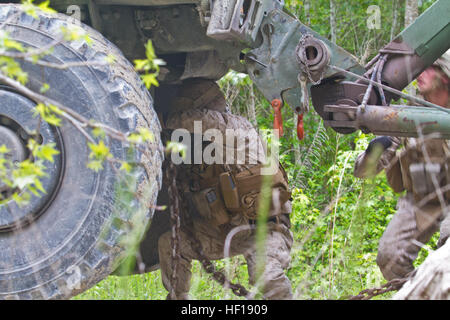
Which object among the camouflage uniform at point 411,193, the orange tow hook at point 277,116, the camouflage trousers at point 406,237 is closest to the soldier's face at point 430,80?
the camouflage uniform at point 411,193

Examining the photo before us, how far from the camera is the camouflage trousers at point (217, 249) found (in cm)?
525

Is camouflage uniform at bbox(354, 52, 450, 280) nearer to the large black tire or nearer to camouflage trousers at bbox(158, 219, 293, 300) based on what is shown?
camouflage trousers at bbox(158, 219, 293, 300)

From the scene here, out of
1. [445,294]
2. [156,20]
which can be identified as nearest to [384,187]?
[156,20]

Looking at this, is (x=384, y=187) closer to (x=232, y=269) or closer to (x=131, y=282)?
(x=232, y=269)

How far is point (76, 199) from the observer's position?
3703 millimetres

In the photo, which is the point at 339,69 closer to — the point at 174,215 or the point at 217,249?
the point at 174,215

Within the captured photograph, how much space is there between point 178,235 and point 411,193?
1.74 m

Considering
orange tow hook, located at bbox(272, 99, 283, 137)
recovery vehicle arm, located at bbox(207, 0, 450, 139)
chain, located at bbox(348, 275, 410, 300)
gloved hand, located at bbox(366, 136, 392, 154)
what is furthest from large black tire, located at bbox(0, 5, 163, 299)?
gloved hand, located at bbox(366, 136, 392, 154)

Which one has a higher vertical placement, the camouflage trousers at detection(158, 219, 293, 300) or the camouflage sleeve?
the camouflage sleeve

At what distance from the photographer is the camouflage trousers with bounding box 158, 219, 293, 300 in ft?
17.2

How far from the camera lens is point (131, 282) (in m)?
5.59

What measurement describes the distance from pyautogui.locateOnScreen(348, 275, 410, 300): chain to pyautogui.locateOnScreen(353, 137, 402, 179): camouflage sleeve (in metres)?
0.92

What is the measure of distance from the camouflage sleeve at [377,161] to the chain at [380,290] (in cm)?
92

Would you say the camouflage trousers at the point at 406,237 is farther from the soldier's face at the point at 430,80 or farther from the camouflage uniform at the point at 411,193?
the soldier's face at the point at 430,80
